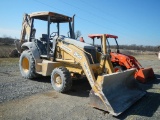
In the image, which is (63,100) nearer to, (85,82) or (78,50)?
(78,50)

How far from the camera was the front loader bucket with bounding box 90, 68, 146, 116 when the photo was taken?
17.4 ft

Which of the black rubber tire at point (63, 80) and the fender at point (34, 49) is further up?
the fender at point (34, 49)

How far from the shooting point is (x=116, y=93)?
618 centimetres

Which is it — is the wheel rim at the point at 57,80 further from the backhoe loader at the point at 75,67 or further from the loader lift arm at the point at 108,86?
the loader lift arm at the point at 108,86

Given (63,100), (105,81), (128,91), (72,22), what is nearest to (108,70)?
(128,91)

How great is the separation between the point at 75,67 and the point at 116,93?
2001 millimetres

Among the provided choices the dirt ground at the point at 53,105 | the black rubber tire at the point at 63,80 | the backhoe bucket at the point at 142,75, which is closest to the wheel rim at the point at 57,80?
the black rubber tire at the point at 63,80

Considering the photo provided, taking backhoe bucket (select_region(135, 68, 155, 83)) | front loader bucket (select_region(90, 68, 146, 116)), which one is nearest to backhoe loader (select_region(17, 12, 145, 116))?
front loader bucket (select_region(90, 68, 146, 116))

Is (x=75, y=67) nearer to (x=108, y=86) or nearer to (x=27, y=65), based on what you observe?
(x=108, y=86)

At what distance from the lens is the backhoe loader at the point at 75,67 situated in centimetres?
558

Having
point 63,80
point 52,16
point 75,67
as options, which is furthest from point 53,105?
point 52,16

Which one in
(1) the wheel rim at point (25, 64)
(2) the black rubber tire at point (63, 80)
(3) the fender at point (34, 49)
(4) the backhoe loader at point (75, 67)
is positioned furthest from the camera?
(1) the wheel rim at point (25, 64)

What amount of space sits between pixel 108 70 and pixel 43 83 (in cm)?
295

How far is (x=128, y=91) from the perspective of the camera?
684cm
